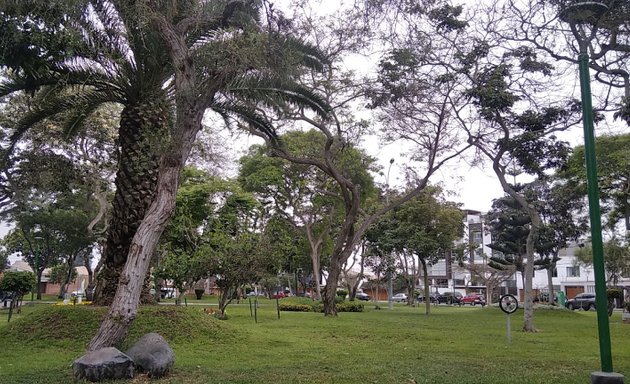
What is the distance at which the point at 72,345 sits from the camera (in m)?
11.0

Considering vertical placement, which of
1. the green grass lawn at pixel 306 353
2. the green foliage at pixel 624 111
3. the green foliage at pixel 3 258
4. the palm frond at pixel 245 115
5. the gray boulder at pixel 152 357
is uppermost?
the palm frond at pixel 245 115

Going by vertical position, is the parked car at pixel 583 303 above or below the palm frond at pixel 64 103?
below

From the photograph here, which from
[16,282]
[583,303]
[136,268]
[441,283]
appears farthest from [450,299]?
[136,268]

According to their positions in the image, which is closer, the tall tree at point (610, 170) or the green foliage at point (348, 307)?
the tall tree at point (610, 170)

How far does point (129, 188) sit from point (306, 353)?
Answer: 17.5ft

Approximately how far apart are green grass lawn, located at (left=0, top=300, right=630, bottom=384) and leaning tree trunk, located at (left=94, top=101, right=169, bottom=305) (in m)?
1.30

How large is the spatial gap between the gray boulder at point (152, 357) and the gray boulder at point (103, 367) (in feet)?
0.94

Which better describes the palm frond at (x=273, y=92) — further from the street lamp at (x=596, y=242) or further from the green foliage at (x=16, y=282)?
the green foliage at (x=16, y=282)

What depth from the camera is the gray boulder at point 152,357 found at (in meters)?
7.88

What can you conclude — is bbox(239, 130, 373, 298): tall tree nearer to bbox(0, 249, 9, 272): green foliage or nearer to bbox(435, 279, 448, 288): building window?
bbox(0, 249, 9, 272): green foliage

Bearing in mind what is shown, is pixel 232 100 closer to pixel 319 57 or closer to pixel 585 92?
pixel 319 57

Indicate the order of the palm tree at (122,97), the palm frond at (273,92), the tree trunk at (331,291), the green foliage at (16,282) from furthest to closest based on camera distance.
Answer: the tree trunk at (331,291) < the green foliage at (16,282) < the palm frond at (273,92) < the palm tree at (122,97)

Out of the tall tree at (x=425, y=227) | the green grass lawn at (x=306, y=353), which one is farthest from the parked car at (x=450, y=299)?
the green grass lawn at (x=306, y=353)

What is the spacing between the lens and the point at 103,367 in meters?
7.38
